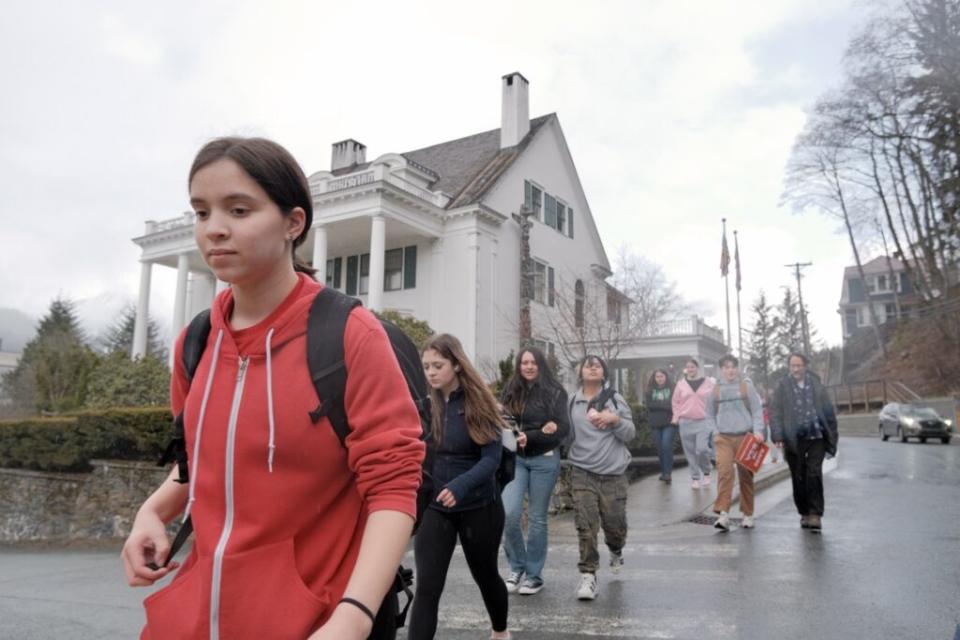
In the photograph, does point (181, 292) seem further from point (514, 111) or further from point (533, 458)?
point (533, 458)

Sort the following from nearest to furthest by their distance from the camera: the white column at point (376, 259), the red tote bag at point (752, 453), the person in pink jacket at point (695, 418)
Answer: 1. the red tote bag at point (752, 453)
2. the person in pink jacket at point (695, 418)
3. the white column at point (376, 259)

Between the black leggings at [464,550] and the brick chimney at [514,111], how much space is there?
2747cm

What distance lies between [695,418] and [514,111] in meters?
21.4

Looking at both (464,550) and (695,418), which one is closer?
(464,550)

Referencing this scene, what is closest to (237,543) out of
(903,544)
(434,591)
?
(434,591)

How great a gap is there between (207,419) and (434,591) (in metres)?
2.89

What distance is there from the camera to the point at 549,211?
103 ft

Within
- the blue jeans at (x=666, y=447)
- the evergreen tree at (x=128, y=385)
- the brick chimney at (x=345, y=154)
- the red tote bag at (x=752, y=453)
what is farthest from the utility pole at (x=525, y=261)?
the red tote bag at (x=752, y=453)

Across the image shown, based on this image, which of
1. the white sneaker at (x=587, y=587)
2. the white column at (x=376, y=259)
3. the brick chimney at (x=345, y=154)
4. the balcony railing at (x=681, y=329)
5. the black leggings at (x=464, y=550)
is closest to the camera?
the black leggings at (x=464, y=550)

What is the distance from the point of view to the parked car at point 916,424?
27969 millimetres

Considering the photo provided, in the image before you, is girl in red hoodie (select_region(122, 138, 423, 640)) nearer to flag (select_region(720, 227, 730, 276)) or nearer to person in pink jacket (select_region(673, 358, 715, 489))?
person in pink jacket (select_region(673, 358, 715, 489))

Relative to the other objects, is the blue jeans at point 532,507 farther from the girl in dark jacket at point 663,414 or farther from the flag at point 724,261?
the flag at point 724,261

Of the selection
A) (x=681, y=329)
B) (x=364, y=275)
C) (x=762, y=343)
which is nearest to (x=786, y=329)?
(x=762, y=343)

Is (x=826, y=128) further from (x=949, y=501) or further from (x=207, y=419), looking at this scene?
(x=207, y=419)
